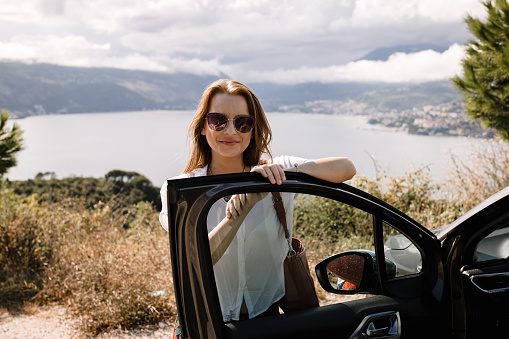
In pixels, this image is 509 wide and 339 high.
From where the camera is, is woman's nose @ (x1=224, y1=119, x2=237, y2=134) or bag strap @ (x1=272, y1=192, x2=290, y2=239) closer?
bag strap @ (x1=272, y1=192, x2=290, y2=239)

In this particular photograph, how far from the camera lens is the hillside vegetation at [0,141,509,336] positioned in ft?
13.2

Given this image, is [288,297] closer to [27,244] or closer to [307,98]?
[27,244]

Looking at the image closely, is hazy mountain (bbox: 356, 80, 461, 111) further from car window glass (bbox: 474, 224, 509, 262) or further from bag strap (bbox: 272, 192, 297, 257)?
bag strap (bbox: 272, 192, 297, 257)

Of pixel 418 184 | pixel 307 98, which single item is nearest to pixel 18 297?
pixel 418 184

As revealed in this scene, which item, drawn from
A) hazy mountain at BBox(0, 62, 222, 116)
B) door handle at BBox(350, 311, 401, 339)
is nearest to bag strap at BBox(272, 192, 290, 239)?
door handle at BBox(350, 311, 401, 339)

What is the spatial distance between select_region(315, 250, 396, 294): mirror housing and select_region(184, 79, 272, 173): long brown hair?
62cm

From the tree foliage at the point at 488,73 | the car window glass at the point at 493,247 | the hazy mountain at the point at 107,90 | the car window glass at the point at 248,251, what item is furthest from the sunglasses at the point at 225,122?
the hazy mountain at the point at 107,90

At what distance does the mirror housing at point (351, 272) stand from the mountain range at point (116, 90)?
2908 cm

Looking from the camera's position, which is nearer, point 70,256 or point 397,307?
point 397,307

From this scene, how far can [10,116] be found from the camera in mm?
5977

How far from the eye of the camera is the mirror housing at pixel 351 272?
1.59 m

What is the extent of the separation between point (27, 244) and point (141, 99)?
49.8 metres

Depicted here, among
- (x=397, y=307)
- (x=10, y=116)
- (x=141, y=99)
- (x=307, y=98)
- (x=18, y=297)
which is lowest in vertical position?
(x=18, y=297)

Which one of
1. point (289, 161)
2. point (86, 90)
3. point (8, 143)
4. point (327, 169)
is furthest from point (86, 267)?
point (86, 90)
